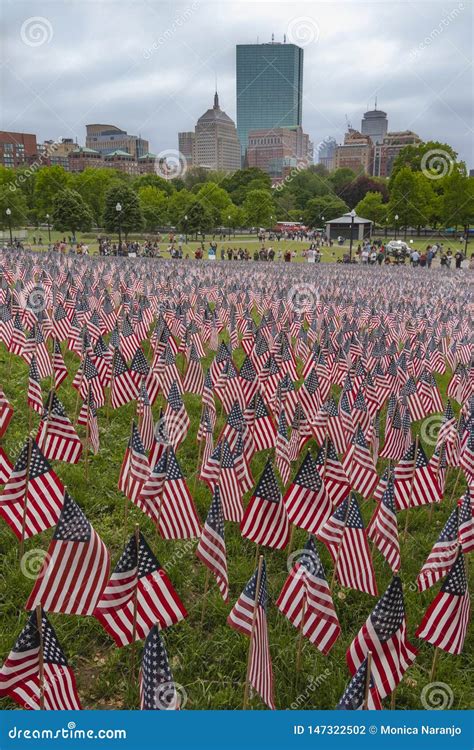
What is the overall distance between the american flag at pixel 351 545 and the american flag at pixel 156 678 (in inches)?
79.5

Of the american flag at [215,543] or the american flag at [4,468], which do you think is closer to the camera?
the american flag at [215,543]

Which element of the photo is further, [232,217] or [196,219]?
[232,217]

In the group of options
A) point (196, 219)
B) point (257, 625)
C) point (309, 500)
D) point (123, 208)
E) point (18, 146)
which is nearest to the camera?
point (257, 625)

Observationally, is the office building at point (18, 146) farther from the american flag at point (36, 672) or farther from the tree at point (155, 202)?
the american flag at point (36, 672)

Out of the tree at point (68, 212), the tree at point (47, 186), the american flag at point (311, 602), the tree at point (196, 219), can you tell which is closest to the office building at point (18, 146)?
the tree at point (47, 186)

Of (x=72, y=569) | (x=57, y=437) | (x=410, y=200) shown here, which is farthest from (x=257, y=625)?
(x=410, y=200)

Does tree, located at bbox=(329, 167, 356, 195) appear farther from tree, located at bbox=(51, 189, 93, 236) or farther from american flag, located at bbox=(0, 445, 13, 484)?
american flag, located at bbox=(0, 445, 13, 484)

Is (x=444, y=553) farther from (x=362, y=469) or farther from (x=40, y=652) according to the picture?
(x=40, y=652)

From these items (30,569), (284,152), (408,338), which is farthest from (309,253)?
(284,152)

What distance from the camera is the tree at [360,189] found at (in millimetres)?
104062

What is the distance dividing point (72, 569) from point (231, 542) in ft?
7.43

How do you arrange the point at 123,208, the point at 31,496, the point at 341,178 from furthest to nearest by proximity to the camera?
the point at 341,178
the point at 123,208
the point at 31,496

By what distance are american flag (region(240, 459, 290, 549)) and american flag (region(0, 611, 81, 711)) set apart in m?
2.11

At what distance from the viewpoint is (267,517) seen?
17.5ft
